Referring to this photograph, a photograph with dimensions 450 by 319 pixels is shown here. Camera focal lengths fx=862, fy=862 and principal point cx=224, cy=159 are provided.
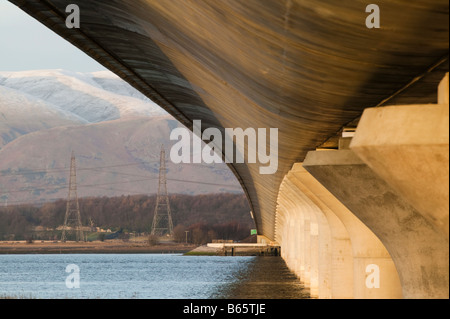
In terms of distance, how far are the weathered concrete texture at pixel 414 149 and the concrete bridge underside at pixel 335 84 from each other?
2 centimetres

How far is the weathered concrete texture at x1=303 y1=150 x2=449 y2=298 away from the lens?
59.5 feet

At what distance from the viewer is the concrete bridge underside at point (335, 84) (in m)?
11.3

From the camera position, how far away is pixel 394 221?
19.7m

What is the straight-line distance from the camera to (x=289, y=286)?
59500 millimetres

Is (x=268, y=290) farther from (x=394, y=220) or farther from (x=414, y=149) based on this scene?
(x=414, y=149)

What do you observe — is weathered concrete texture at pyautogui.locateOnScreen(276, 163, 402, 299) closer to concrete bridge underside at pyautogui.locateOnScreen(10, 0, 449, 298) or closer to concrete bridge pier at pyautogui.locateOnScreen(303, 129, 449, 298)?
concrete bridge underside at pyautogui.locateOnScreen(10, 0, 449, 298)

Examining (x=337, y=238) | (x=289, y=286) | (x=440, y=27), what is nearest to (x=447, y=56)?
(x=440, y=27)

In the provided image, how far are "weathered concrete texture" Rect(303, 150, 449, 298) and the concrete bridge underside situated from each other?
0.11ft

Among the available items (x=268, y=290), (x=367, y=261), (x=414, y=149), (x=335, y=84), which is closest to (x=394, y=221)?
(x=335, y=84)

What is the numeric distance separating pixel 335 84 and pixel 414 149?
5287mm

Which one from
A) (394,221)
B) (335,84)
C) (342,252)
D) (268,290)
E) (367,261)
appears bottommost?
(268,290)

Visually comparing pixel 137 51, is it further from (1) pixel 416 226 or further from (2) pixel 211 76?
(1) pixel 416 226

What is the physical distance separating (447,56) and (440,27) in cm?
166

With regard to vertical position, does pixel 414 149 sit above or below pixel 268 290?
above
